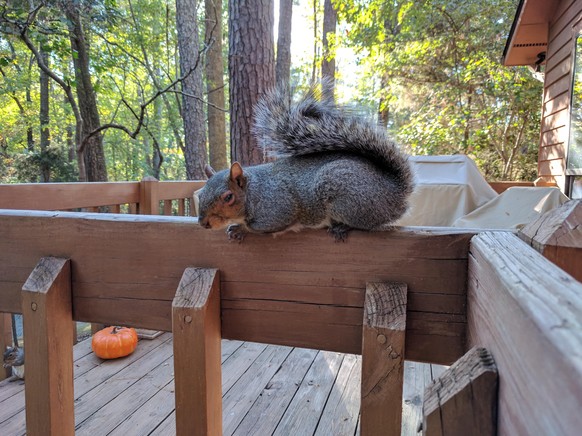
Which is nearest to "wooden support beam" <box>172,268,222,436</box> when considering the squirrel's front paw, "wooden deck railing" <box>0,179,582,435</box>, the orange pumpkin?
"wooden deck railing" <box>0,179,582,435</box>

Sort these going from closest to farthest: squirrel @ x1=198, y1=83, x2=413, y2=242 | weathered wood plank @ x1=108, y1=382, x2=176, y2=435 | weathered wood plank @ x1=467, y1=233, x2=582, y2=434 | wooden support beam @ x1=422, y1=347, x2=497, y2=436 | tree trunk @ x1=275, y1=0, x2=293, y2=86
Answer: weathered wood plank @ x1=467, y1=233, x2=582, y2=434 → wooden support beam @ x1=422, y1=347, x2=497, y2=436 → squirrel @ x1=198, y1=83, x2=413, y2=242 → weathered wood plank @ x1=108, y1=382, x2=176, y2=435 → tree trunk @ x1=275, y1=0, x2=293, y2=86

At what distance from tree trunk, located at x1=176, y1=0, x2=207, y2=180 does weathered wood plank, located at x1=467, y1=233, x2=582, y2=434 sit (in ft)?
14.2

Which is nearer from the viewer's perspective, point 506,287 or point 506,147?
point 506,287

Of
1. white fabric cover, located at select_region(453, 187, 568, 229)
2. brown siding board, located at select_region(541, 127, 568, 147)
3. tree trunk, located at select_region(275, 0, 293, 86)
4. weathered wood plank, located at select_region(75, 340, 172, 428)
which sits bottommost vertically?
weathered wood plank, located at select_region(75, 340, 172, 428)

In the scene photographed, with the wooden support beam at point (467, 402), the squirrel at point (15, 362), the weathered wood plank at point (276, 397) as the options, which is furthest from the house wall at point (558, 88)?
the squirrel at point (15, 362)

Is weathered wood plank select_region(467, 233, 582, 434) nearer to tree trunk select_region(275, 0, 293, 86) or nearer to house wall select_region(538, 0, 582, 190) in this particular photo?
house wall select_region(538, 0, 582, 190)

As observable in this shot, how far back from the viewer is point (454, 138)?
283 inches

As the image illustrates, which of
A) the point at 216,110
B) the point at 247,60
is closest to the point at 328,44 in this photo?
the point at 216,110

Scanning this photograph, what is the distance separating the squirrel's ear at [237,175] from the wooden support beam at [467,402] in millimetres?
692

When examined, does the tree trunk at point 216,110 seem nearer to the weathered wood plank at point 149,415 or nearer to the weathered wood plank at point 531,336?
the weathered wood plank at point 149,415

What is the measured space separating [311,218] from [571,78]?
396 cm

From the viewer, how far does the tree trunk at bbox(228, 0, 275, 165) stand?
2639mm

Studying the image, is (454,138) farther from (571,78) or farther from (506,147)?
(571,78)

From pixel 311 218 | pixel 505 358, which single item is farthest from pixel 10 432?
pixel 505 358
